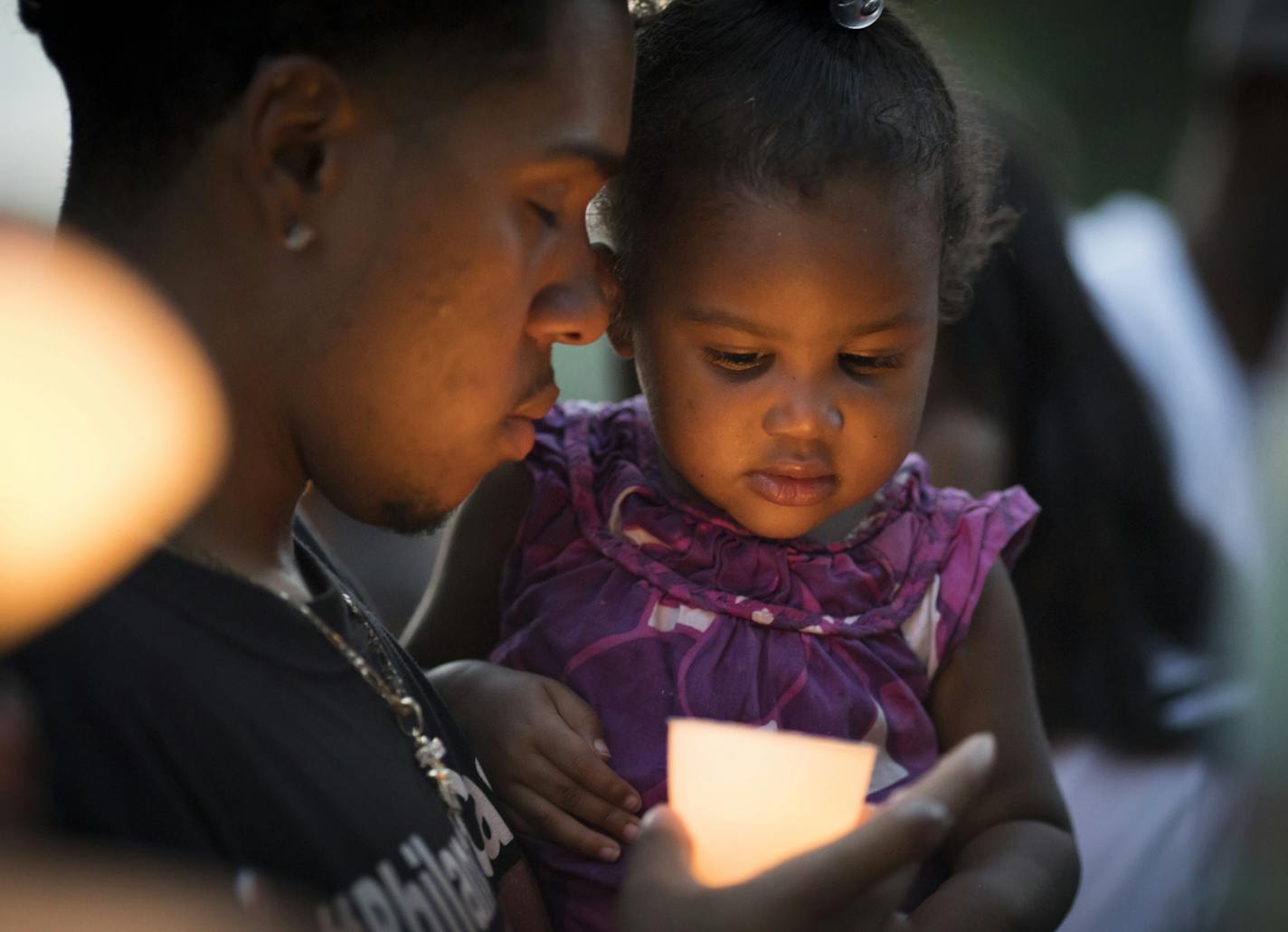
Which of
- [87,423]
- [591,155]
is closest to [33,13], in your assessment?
[87,423]

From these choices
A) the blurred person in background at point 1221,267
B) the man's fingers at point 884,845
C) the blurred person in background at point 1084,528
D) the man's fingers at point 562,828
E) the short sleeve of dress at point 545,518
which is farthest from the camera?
the blurred person in background at point 1221,267

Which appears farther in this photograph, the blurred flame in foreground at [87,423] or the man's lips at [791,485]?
the man's lips at [791,485]

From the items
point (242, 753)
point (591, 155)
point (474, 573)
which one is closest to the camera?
point (242, 753)

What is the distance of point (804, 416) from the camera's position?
5.39ft

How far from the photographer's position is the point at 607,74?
136cm

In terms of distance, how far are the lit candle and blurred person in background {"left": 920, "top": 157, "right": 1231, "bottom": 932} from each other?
1516mm

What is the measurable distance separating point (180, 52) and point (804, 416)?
822 millimetres

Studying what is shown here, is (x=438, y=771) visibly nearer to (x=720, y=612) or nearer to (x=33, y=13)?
(x=720, y=612)

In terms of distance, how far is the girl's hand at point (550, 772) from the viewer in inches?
64.0

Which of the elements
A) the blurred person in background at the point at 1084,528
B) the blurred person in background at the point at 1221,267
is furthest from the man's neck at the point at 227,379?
the blurred person in background at the point at 1221,267

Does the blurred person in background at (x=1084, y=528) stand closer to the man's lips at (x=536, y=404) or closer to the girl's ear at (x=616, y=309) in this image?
the girl's ear at (x=616, y=309)

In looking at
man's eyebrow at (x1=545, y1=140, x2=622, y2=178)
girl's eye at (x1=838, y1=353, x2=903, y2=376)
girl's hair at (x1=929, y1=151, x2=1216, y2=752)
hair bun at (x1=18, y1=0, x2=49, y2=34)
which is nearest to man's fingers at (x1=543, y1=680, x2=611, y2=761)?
girl's eye at (x1=838, y1=353, x2=903, y2=376)

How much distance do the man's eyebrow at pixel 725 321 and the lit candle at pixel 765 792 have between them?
0.58m

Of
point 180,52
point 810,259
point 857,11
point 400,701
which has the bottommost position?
point 400,701
